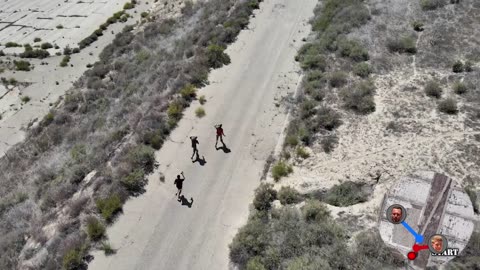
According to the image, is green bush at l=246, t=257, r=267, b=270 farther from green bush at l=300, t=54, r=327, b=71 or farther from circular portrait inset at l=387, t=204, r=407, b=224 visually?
green bush at l=300, t=54, r=327, b=71

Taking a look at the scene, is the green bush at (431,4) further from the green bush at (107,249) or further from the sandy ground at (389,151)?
the green bush at (107,249)

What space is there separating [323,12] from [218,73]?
1241cm

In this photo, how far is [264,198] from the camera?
1873 cm

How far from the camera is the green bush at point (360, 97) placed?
23.0 meters

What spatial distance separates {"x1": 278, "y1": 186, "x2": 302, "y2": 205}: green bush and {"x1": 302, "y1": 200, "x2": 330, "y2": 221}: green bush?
1.22 meters

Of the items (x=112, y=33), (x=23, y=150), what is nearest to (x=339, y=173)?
(x=23, y=150)

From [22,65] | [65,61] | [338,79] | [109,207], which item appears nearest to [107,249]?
[109,207]

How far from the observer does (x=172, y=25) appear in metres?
42.2

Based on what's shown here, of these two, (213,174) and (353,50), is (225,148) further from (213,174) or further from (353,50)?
(353,50)

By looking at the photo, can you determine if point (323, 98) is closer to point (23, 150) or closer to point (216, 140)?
point (216, 140)

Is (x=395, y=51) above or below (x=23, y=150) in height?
above

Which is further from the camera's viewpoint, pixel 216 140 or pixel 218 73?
pixel 218 73

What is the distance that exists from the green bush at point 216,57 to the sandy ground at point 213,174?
0.60 metres

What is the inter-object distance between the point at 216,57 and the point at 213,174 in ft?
39.4
